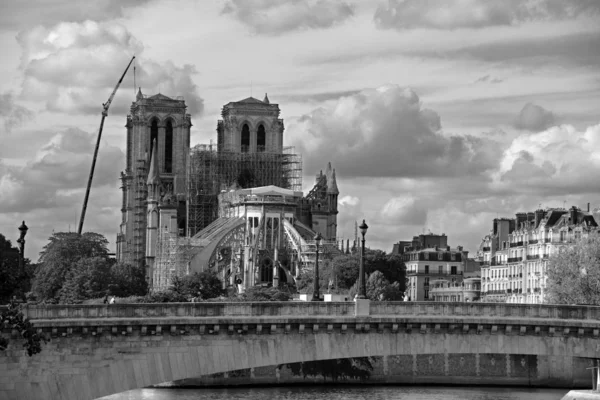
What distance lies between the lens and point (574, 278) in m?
94.4

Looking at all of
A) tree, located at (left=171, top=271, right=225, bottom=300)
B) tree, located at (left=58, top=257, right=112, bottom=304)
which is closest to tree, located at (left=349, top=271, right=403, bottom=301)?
tree, located at (left=171, top=271, right=225, bottom=300)

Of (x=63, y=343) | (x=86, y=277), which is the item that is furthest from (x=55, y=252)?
(x=63, y=343)

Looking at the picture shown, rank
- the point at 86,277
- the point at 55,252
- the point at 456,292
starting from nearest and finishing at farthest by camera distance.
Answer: the point at 86,277, the point at 55,252, the point at 456,292

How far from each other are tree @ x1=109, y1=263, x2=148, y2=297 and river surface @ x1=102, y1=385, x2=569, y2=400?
43879 millimetres

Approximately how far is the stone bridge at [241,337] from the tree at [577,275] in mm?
31985

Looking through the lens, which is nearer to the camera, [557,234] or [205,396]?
[205,396]

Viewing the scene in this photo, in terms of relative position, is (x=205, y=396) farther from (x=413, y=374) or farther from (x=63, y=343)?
(x=63, y=343)

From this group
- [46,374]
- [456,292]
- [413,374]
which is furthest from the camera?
[456,292]

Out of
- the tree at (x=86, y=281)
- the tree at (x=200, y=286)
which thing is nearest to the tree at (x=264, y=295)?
the tree at (x=200, y=286)

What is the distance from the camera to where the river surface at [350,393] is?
293 feet

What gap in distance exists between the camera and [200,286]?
150 meters

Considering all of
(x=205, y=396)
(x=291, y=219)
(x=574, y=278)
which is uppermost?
(x=291, y=219)

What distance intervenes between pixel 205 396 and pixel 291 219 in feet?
327

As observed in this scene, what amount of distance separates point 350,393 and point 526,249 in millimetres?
57829
